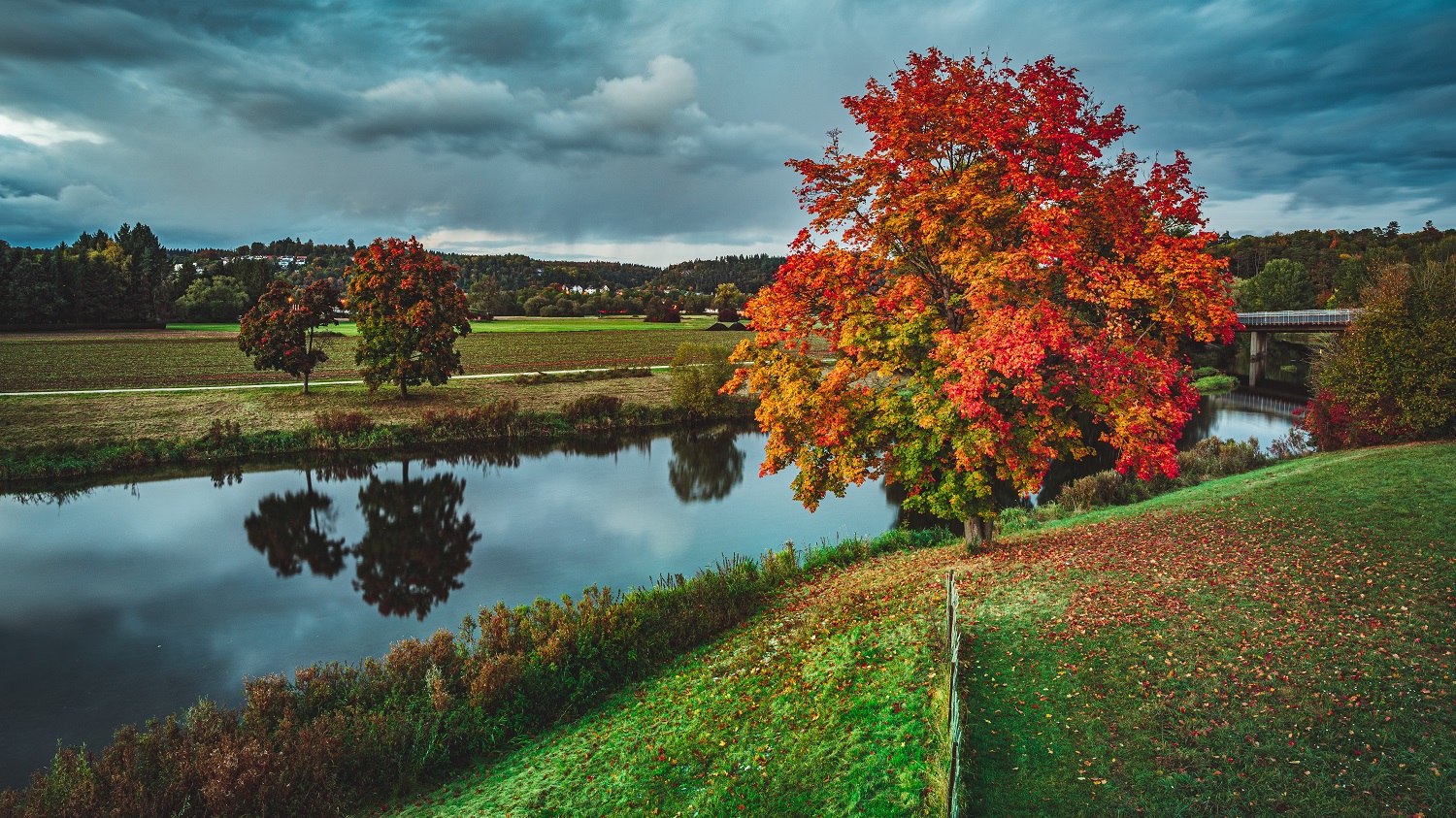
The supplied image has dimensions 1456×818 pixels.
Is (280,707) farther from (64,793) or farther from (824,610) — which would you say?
(824,610)

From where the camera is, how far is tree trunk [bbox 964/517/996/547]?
17.1 metres

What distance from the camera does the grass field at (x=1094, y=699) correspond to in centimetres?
729

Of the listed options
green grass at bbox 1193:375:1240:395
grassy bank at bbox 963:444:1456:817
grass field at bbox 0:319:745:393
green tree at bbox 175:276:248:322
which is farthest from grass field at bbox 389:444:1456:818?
green tree at bbox 175:276:248:322

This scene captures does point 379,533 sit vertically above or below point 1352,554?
below

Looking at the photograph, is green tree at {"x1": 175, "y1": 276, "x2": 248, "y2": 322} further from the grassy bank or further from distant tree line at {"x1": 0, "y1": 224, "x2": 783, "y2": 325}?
the grassy bank

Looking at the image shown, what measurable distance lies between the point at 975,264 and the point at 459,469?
27.8 meters

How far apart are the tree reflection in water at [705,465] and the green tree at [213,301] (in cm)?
9119

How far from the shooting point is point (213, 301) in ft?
322

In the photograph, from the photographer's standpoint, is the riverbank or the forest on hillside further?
the forest on hillside

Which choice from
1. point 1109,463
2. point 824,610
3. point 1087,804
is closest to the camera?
point 1087,804

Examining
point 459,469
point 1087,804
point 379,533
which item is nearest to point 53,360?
point 459,469

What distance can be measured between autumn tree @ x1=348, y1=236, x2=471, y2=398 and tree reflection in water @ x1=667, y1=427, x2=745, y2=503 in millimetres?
16576

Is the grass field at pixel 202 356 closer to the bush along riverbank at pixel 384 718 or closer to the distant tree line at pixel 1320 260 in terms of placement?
the bush along riverbank at pixel 384 718

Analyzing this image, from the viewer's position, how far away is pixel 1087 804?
7098 millimetres
